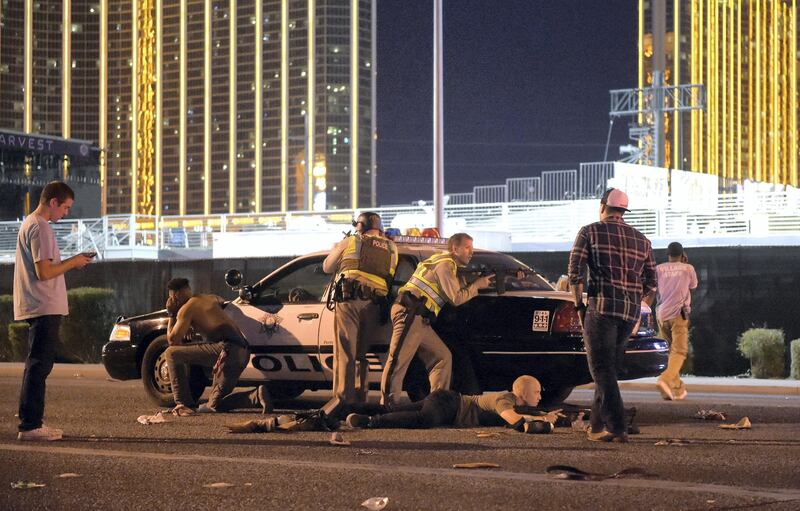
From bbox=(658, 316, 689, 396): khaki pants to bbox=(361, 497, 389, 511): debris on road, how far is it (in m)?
8.25

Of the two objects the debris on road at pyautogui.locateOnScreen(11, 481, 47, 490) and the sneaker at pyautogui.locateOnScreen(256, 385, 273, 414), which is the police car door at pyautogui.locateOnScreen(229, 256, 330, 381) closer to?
the sneaker at pyautogui.locateOnScreen(256, 385, 273, 414)

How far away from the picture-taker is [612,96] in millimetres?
68562

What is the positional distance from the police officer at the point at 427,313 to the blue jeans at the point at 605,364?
5.43 feet

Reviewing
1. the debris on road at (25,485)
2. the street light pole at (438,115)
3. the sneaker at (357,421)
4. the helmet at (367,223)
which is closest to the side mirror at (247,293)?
the helmet at (367,223)

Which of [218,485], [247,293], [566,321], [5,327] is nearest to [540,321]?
[566,321]

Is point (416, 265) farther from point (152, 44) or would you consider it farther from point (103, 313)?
point (152, 44)

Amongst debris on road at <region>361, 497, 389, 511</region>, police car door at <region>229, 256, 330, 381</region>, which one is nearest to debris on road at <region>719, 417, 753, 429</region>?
police car door at <region>229, 256, 330, 381</region>

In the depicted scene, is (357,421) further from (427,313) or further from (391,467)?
(391,467)

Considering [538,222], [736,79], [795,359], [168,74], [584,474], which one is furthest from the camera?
[168,74]

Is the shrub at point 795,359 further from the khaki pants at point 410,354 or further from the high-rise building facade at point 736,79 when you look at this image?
the high-rise building facade at point 736,79

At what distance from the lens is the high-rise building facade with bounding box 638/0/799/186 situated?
5305 inches

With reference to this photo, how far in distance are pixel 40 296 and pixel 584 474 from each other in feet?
14.1

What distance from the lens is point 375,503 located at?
705 centimetres

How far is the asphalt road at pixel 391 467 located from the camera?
722 cm
